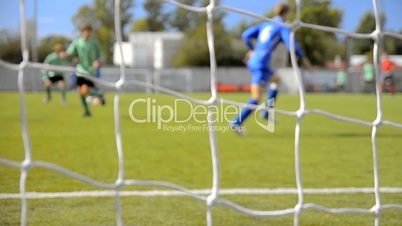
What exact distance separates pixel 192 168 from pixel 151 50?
36584 millimetres

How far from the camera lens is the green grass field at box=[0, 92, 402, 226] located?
7.41ft

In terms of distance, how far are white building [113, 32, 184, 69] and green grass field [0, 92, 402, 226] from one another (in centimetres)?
3157

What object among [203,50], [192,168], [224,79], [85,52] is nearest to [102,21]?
[203,50]

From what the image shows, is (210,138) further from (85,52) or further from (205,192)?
(85,52)

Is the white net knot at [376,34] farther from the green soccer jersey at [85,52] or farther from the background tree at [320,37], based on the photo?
the background tree at [320,37]

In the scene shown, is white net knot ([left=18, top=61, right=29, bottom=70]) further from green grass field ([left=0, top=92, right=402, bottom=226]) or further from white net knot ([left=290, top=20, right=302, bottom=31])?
white net knot ([left=290, top=20, right=302, bottom=31])

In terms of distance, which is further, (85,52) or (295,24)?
(85,52)

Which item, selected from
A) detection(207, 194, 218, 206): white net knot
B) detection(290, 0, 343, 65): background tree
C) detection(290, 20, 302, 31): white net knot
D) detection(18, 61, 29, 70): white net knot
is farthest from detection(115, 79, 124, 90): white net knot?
detection(290, 0, 343, 65): background tree

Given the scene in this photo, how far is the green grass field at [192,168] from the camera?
2258 mm

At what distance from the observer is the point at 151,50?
39.5 meters

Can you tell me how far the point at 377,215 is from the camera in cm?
198

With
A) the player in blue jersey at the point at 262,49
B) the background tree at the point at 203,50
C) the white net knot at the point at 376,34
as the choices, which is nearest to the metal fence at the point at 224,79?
the background tree at the point at 203,50

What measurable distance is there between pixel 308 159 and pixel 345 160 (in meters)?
0.31

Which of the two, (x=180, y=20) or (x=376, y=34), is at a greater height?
(x=376, y=34)
